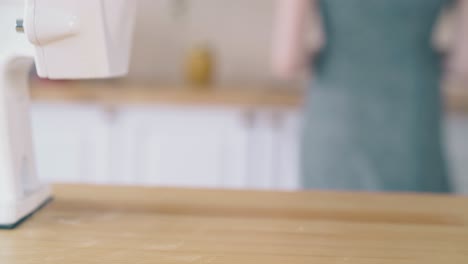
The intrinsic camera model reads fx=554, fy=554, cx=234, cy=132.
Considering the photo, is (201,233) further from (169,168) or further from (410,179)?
(169,168)

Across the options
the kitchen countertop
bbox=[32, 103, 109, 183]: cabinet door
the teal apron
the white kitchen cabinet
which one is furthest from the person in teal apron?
bbox=[32, 103, 109, 183]: cabinet door

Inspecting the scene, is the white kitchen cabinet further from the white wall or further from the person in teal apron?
the person in teal apron

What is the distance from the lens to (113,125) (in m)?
2.25

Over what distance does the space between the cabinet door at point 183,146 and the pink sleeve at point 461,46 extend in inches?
35.3

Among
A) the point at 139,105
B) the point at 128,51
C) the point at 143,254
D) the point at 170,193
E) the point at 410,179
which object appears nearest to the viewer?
the point at 143,254

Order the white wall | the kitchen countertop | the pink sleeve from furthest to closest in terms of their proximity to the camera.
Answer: the white wall
the kitchen countertop
the pink sleeve

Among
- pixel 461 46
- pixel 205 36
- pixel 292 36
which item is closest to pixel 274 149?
pixel 205 36

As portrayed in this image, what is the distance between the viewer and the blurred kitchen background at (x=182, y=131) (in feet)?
7.02

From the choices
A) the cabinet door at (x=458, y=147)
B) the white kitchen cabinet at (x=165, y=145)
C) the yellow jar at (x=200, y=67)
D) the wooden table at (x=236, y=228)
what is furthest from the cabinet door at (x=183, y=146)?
the wooden table at (x=236, y=228)

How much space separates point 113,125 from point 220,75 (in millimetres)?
580

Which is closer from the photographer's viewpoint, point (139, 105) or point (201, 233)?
point (201, 233)

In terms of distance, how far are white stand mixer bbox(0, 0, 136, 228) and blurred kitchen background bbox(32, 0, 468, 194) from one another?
1326 millimetres

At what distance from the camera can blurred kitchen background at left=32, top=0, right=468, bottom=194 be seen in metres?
2.14

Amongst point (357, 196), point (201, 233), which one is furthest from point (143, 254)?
point (357, 196)
